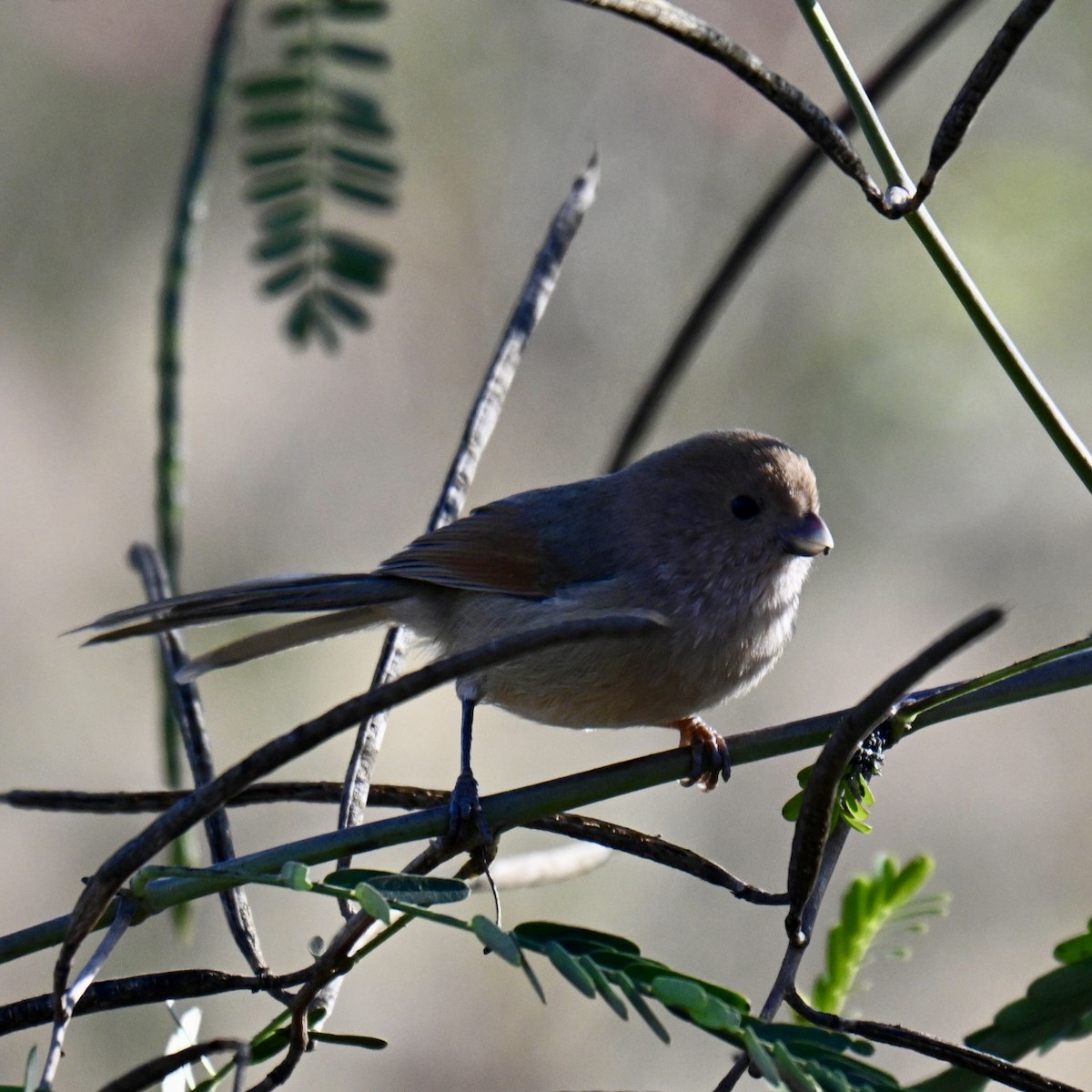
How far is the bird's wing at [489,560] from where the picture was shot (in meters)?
2.81

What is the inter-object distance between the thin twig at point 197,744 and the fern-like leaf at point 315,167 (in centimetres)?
80

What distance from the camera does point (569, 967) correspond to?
1.15 m

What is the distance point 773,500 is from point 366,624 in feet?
2.90

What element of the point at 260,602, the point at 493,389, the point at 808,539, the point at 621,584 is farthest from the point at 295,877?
the point at 808,539

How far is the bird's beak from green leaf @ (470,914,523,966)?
1.78 metres

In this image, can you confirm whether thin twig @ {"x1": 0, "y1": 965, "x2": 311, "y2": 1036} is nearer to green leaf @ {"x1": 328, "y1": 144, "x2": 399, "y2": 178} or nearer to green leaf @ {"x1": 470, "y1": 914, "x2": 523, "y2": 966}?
green leaf @ {"x1": 470, "y1": 914, "x2": 523, "y2": 966}

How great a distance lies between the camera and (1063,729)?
572 centimetres

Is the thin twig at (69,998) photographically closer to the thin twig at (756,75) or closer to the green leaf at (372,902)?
the green leaf at (372,902)

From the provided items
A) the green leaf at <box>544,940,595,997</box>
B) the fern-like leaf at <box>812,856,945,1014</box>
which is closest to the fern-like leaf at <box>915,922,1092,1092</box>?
the fern-like leaf at <box>812,856,945,1014</box>

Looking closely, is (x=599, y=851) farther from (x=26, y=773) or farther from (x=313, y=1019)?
(x=26, y=773)

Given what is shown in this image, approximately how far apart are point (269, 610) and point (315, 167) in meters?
0.89

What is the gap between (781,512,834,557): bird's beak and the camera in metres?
2.77

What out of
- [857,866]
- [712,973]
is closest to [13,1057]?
[712,973]

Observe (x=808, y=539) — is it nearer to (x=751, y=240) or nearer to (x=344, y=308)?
(x=751, y=240)
